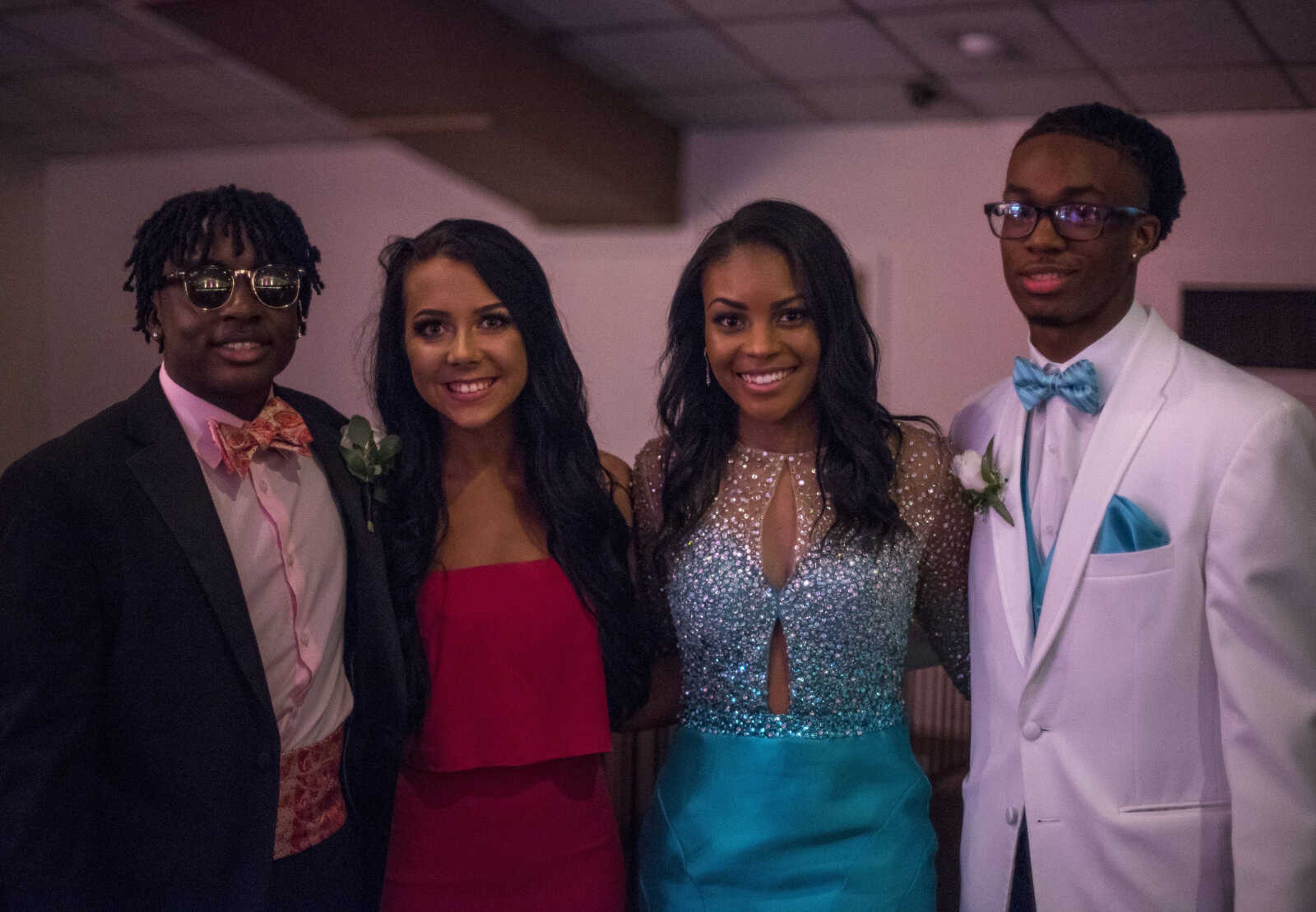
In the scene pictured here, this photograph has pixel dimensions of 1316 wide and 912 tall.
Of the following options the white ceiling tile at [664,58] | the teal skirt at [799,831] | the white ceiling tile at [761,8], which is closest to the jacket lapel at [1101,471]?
the teal skirt at [799,831]

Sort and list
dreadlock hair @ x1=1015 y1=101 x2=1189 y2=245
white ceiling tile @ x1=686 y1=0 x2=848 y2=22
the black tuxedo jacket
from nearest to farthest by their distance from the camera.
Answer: the black tuxedo jacket → dreadlock hair @ x1=1015 y1=101 x2=1189 y2=245 → white ceiling tile @ x1=686 y1=0 x2=848 y2=22

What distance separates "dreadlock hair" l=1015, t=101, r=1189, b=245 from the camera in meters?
1.89

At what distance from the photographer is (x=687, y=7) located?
4520 millimetres

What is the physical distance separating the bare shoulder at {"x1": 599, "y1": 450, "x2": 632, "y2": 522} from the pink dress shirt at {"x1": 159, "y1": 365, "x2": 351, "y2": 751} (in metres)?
0.56

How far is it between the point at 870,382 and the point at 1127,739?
28.5 inches

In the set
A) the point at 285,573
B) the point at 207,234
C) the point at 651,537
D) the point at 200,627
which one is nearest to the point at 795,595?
the point at 651,537

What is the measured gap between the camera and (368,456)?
2027 mm

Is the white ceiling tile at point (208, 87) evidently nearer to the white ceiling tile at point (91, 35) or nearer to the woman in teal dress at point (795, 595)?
the white ceiling tile at point (91, 35)

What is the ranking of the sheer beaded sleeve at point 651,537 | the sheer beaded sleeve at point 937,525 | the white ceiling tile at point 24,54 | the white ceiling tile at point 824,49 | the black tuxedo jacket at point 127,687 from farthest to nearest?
1. the white ceiling tile at point 24,54
2. the white ceiling tile at point 824,49
3. the sheer beaded sleeve at point 651,537
4. the sheer beaded sleeve at point 937,525
5. the black tuxedo jacket at point 127,687

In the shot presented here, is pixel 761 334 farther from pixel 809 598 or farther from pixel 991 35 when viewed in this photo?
pixel 991 35

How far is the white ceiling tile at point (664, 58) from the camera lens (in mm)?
4918

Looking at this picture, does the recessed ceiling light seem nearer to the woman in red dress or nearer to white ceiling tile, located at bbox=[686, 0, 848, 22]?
white ceiling tile, located at bbox=[686, 0, 848, 22]

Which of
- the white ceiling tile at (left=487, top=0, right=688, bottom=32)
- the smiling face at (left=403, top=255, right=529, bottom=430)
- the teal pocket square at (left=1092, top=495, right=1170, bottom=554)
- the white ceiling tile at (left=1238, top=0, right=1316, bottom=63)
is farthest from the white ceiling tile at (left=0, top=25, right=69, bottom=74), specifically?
the teal pocket square at (left=1092, top=495, right=1170, bottom=554)

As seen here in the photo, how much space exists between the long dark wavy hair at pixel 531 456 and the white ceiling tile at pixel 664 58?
301 centimetres
